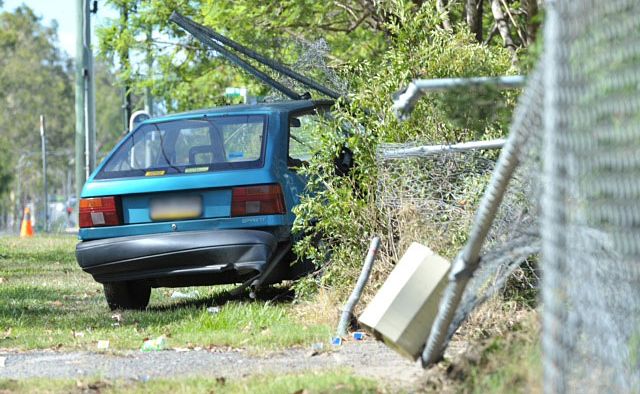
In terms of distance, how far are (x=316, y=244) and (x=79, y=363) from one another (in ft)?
8.18

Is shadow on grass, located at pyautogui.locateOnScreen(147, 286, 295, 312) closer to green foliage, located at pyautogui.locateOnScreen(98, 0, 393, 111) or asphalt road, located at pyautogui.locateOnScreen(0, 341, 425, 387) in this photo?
asphalt road, located at pyautogui.locateOnScreen(0, 341, 425, 387)

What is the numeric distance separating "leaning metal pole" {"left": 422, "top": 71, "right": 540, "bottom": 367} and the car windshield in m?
3.78

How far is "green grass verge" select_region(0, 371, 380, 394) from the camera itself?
534cm

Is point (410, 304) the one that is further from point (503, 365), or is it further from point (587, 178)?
point (587, 178)

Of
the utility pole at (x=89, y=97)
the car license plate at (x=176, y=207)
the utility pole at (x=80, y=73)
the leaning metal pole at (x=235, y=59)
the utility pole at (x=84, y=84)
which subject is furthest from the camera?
the utility pole at (x=80, y=73)

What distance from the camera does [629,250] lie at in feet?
14.1

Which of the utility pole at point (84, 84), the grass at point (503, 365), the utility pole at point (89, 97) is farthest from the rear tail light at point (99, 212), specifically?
the utility pole at point (84, 84)

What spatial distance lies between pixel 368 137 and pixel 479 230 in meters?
3.81

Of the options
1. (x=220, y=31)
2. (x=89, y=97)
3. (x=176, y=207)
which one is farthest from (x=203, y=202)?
(x=89, y=97)

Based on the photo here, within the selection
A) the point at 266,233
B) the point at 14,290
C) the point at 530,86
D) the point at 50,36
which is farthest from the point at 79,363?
the point at 50,36

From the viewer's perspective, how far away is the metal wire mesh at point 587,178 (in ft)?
12.0

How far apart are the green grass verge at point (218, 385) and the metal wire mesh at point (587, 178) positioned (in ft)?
4.39

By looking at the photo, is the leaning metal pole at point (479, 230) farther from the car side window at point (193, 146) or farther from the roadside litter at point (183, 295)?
the roadside litter at point (183, 295)

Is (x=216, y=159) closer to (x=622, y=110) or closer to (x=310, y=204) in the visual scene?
(x=310, y=204)
